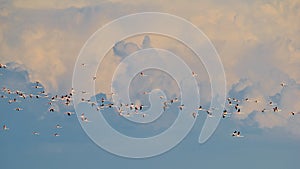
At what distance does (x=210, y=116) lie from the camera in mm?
179250

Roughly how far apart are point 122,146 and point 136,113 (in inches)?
296

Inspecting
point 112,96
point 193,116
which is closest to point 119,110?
point 112,96

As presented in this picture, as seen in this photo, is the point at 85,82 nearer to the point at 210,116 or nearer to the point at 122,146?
the point at 122,146

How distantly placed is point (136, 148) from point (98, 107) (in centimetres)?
1272

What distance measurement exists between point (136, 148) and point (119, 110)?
30.2 feet

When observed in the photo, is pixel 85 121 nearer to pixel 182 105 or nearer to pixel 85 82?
pixel 85 82

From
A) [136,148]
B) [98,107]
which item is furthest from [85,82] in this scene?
[136,148]

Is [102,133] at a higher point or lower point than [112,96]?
lower

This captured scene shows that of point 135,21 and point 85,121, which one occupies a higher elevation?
point 135,21


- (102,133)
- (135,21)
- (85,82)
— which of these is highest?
(135,21)

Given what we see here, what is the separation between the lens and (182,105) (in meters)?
177

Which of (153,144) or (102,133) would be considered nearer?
(102,133)

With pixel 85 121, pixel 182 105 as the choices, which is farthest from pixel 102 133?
pixel 182 105

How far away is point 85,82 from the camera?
176 metres
